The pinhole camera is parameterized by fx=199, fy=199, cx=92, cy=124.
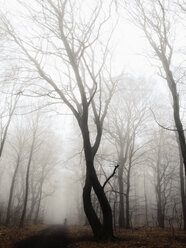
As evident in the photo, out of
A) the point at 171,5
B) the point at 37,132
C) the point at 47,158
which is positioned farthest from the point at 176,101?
the point at 47,158

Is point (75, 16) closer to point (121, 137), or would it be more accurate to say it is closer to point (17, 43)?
point (17, 43)

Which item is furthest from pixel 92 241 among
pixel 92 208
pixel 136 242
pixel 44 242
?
pixel 44 242

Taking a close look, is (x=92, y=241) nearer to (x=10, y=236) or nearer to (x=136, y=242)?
(x=136, y=242)

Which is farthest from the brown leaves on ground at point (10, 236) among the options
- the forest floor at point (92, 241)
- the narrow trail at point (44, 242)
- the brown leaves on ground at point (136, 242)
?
the brown leaves on ground at point (136, 242)

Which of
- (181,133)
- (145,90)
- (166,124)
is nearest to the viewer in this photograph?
(181,133)

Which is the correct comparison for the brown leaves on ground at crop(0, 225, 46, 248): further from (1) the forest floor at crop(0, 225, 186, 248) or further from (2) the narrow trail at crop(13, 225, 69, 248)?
(2) the narrow trail at crop(13, 225, 69, 248)

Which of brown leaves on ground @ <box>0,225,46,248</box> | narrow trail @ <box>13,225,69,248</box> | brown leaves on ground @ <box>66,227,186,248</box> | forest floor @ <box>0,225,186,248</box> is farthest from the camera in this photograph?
brown leaves on ground @ <box>0,225,46,248</box>

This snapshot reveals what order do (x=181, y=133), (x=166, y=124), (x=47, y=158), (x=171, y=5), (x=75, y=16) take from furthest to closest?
(x=47, y=158) < (x=166, y=124) < (x=75, y=16) < (x=171, y=5) < (x=181, y=133)

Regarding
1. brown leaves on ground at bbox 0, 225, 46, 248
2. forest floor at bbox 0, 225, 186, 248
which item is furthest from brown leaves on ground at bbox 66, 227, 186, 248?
brown leaves on ground at bbox 0, 225, 46, 248

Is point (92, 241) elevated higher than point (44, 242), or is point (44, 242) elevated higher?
point (92, 241)

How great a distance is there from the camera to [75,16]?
8.25 meters

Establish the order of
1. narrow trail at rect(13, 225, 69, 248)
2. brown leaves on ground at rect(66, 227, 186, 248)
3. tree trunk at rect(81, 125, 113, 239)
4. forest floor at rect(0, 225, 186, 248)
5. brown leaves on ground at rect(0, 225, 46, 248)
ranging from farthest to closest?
1. tree trunk at rect(81, 125, 113, 239)
2. brown leaves on ground at rect(0, 225, 46, 248)
3. narrow trail at rect(13, 225, 69, 248)
4. forest floor at rect(0, 225, 186, 248)
5. brown leaves on ground at rect(66, 227, 186, 248)

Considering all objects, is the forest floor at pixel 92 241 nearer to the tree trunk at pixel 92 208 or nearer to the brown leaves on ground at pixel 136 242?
the brown leaves on ground at pixel 136 242

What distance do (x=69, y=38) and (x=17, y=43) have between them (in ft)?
7.48
